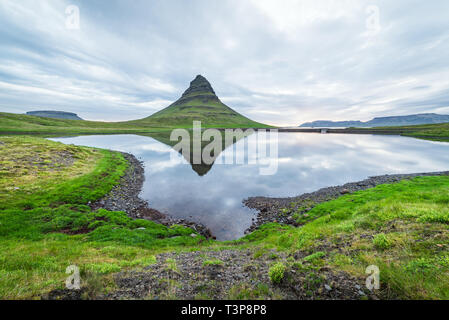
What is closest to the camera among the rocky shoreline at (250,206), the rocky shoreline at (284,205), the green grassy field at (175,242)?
the green grassy field at (175,242)

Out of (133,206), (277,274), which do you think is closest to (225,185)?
(133,206)

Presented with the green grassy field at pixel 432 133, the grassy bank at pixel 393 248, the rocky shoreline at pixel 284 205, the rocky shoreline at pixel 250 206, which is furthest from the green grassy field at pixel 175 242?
the green grassy field at pixel 432 133

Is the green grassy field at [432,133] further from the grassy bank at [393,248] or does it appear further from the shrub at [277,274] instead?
the shrub at [277,274]

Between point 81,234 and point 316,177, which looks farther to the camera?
point 316,177

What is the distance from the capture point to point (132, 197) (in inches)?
869

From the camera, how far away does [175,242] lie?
41.1 feet

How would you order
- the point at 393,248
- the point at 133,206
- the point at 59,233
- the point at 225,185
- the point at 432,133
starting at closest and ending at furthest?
the point at 393,248, the point at 59,233, the point at 133,206, the point at 225,185, the point at 432,133

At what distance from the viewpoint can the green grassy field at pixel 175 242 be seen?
17.1 ft

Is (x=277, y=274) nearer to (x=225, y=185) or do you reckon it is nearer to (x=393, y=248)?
(x=393, y=248)
